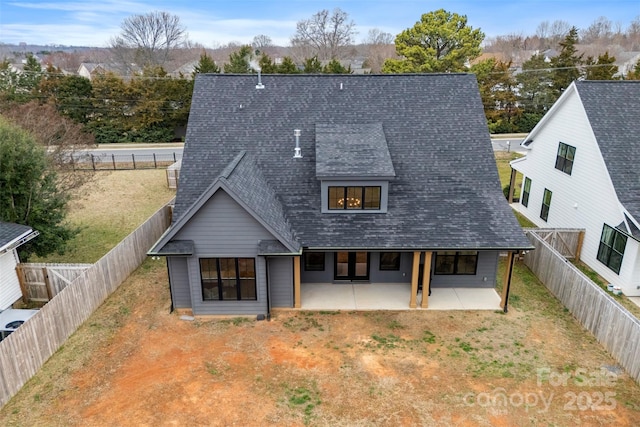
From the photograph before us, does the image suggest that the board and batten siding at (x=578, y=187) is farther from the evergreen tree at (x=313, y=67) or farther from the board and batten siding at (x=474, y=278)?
the evergreen tree at (x=313, y=67)

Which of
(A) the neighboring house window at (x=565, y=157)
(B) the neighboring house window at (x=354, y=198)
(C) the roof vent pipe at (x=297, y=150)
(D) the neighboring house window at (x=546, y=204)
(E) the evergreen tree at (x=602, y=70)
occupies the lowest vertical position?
(D) the neighboring house window at (x=546, y=204)

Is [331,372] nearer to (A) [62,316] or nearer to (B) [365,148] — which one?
(B) [365,148]

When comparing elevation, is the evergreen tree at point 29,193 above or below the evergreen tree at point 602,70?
below

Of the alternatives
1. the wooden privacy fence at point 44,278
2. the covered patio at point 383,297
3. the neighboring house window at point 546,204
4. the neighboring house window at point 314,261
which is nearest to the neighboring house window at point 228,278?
the covered patio at point 383,297

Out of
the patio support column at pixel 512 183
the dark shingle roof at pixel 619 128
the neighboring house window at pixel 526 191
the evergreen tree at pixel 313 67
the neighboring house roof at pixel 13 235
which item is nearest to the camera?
the neighboring house roof at pixel 13 235

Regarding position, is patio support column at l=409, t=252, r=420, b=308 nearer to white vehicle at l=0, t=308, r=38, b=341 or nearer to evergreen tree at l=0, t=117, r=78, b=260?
white vehicle at l=0, t=308, r=38, b=341

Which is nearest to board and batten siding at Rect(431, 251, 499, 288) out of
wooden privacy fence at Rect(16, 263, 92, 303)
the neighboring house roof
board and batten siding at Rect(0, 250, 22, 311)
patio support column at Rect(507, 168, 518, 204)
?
patio support column at Rect(507, 168, 518, 204)

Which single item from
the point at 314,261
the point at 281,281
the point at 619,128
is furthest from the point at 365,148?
the point at 619,128
